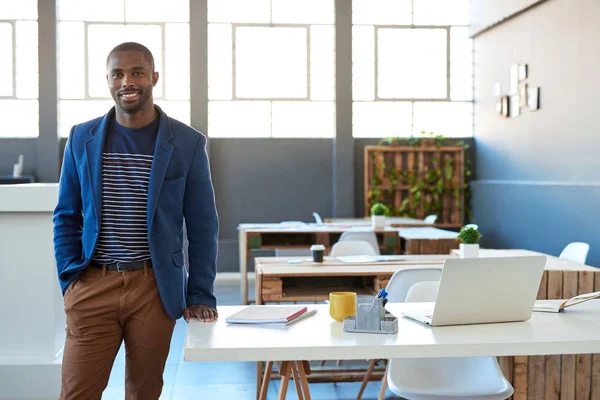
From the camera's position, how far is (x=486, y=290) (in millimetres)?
2381

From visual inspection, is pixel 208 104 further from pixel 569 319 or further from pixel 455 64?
pixel 569 319

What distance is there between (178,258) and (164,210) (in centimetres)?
17

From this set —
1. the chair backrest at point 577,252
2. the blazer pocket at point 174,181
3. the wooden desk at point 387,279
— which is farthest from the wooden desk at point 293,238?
the blazer pocket at point 174,181

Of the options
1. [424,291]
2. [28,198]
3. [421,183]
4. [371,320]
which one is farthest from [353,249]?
[421,183]

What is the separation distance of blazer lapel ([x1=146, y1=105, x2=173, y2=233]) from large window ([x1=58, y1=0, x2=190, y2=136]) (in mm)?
8369

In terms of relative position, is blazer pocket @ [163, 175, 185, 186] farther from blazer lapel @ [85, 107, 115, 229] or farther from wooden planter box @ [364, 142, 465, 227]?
wooden planter box @ [364, 142, 465, 227]

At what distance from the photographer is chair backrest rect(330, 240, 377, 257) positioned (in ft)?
17.7

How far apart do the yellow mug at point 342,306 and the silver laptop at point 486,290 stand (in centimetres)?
24

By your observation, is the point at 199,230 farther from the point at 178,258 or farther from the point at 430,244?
the point at 430,244

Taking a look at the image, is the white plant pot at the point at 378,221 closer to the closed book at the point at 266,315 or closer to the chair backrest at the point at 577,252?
the chair backrest at the point at 577,252

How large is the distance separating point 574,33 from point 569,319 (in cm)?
599

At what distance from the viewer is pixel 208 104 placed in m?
10.7

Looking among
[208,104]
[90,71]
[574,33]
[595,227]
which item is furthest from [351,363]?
[90,71]

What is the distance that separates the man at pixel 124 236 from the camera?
233cm
